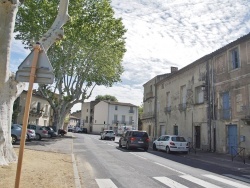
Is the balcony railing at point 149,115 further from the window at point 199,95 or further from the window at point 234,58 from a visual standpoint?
the window at point 234,58

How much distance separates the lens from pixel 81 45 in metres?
26.9

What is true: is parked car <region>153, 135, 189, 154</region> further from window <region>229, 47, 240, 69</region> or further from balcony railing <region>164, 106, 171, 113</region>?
balcony railing <region>164, 106, 171, 113</region>

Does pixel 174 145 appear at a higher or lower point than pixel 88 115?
lower

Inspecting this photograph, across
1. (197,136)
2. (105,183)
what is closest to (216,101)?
(197,136)

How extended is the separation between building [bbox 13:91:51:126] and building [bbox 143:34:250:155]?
24.8 metres

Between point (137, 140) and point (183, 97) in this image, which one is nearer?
point (137, 140)

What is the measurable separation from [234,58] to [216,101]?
12.5ft

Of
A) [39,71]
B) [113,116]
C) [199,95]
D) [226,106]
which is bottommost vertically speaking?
[39,71]

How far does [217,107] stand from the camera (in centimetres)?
2158

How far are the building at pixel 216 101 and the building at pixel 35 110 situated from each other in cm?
2481

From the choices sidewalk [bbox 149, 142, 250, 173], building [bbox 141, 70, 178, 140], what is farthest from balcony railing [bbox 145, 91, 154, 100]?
sidewalk [bbox 149, 142, 250, 173]

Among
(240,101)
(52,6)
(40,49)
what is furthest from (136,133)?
(40,49)

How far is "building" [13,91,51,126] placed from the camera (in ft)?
138

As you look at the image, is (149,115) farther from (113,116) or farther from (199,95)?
(113,116)
